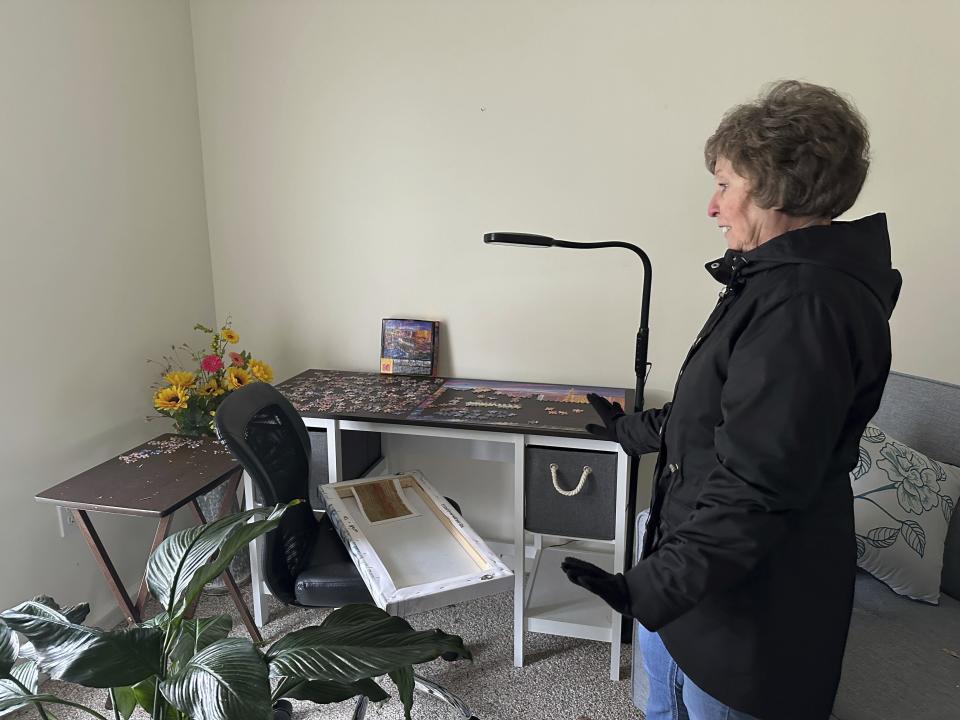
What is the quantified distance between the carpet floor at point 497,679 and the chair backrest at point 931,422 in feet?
3.03

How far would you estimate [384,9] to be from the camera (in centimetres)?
225

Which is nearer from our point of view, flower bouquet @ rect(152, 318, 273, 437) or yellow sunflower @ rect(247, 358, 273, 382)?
flower bouquet @ rect(152, 318, 273, 437)

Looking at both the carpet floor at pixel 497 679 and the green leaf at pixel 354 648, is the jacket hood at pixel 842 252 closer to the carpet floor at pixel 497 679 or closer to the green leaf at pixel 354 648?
the green leaf at pixel 354 648

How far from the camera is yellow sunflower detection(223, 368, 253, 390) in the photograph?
2.15 m

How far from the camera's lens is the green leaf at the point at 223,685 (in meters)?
0.80

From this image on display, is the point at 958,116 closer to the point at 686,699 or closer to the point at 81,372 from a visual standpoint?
the point at 686,699

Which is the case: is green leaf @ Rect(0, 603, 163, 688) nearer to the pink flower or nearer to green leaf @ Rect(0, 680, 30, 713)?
green leaf @ Rect(0, 680, 30, 713)

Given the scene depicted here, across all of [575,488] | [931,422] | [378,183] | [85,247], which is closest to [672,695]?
[575,488]

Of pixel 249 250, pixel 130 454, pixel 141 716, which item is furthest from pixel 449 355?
pixel 141 716

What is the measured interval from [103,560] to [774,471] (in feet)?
5.78

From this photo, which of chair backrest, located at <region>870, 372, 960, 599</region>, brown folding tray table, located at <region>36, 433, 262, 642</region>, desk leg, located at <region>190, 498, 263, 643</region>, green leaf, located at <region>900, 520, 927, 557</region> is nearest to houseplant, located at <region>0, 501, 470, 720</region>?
brown folding tray table, located at <region>36, 433, 262, 642</region>

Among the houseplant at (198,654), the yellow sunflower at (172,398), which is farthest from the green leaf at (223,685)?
the yellow sunflower at (172,398)

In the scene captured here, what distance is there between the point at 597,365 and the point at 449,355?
0.56 metres

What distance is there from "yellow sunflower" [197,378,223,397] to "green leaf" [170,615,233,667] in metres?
1.14
